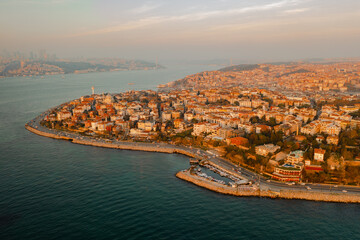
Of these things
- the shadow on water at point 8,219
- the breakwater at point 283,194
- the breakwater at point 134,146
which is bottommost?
the breakwater at point 283,194

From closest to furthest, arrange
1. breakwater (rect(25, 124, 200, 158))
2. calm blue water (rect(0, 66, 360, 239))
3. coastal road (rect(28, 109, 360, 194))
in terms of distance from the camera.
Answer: calm blue water (rect(0, 66, 360, 239)) < coastal road (rect(28, 109, 360, 194)) < breakwater (rect(25, 124, 200, 158))

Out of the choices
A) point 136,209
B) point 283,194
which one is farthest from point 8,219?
point 283,194

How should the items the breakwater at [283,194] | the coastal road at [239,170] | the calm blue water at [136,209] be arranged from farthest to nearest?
the coastal road at [239,170], the breakwater at [283,194], the calm blue water at [136,209]

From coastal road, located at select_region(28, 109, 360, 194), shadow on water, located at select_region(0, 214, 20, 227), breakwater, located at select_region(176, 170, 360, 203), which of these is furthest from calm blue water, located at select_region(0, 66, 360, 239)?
coastal road, located at select_region(28, 109, 360, 194)

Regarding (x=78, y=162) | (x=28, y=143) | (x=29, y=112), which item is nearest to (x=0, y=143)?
(x=28, y=143)

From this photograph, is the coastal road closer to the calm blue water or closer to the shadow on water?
the calm blue water

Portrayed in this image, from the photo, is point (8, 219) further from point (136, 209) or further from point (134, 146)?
point (134, 146)

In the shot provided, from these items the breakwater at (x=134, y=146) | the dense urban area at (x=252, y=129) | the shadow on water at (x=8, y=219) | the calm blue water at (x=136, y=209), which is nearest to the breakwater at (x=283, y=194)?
the calm blue water at (x=136, y=209)

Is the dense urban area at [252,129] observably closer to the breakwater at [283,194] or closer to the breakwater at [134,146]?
Answer: the breakwater at [134,146]


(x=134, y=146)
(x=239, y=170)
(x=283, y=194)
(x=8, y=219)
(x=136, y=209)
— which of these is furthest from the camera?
(x=134, y=146)

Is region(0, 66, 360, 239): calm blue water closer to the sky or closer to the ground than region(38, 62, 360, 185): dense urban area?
closer to the ground
